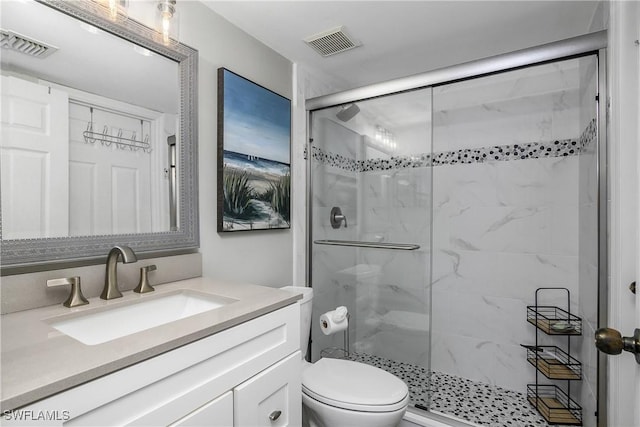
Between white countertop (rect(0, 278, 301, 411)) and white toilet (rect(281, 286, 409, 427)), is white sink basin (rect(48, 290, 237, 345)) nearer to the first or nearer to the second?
white countertop (rect(0, 278, 301, 411))

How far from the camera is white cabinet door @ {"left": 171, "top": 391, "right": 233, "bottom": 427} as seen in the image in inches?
31.4

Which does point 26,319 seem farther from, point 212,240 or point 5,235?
point 212,240

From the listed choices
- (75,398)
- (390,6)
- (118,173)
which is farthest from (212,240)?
(390,6)

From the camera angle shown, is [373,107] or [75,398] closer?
[75,398]

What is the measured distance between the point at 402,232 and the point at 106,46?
1.65 meters

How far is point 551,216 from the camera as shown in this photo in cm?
207

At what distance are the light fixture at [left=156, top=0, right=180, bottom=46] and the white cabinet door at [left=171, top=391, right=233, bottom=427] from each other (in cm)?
138

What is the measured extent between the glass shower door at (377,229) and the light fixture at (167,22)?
104 cm

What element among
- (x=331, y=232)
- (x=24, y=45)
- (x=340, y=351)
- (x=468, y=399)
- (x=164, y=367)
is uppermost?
(x=24, y=45)

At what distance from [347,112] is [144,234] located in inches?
56.8

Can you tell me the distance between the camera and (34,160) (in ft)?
→ 3.27

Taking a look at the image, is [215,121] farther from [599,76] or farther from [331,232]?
[599,76]

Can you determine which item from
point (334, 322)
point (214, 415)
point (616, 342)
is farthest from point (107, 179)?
point (616, 342)

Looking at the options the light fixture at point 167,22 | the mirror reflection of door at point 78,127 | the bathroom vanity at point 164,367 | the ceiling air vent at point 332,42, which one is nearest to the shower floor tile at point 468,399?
Answer: the bathroom vanity at point 164,367
